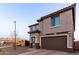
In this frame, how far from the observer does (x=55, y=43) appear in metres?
8.15

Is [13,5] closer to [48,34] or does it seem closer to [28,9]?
[28,9]

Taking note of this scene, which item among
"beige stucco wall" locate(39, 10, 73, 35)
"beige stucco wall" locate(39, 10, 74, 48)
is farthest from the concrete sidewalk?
"beige stucco wall" locate(39, 10, 73, 35)

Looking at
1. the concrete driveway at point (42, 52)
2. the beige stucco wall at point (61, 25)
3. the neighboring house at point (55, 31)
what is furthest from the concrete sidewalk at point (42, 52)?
the beige stucco wall at point (61, 25)

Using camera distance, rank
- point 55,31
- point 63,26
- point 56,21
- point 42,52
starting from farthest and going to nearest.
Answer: point 56,21 < point 55,31 < point 42,52 < point 63,26

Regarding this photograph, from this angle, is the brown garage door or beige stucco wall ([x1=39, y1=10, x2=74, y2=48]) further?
the brown garage door

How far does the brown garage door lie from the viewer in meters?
7.90

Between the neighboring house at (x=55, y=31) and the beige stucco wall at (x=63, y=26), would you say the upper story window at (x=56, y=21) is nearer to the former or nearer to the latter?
the neighboring house at (x=55, y=31)

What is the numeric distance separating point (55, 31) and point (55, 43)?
488mm

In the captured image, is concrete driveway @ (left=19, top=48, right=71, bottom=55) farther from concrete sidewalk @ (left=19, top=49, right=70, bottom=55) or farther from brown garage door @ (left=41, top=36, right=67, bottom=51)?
brown garage door @ (left=41, top=36, right=67, bottom=51)

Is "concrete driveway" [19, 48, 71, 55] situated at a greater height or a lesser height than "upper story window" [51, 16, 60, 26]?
lesser

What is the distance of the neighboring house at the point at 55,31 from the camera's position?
303 inches

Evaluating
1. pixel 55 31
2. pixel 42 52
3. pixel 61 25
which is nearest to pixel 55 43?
pixel 55 31

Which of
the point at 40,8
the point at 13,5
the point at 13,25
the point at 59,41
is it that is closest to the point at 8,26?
the point at 13,25

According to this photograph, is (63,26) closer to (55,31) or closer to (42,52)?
(55,31)
